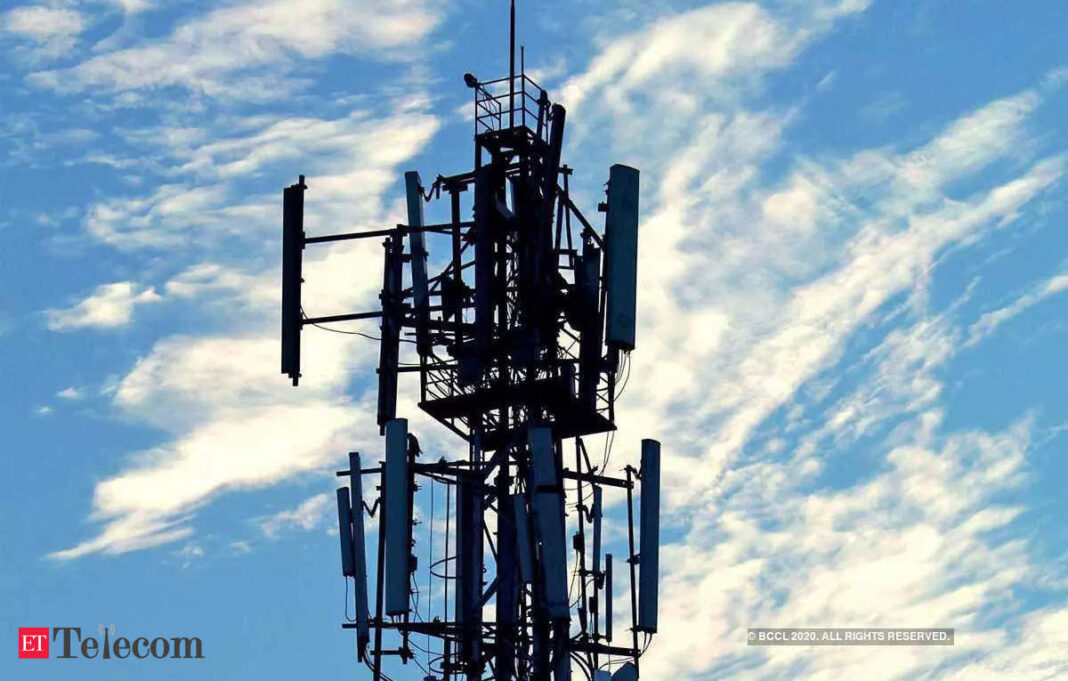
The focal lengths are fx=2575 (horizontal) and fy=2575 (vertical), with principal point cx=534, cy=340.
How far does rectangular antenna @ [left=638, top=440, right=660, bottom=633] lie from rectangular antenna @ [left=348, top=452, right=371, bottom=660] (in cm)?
747

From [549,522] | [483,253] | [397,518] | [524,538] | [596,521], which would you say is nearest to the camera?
[549,522]

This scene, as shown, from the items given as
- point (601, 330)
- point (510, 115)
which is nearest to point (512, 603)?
point (601, 330)

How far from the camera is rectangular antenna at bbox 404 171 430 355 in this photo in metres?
71.4

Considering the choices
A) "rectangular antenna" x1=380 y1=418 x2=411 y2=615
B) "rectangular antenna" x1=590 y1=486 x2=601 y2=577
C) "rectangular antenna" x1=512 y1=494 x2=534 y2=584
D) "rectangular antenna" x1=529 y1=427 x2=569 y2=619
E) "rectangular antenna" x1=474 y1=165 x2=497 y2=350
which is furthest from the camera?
"rectangular antenna" x1=590 y1=486 x2=601 y2=577

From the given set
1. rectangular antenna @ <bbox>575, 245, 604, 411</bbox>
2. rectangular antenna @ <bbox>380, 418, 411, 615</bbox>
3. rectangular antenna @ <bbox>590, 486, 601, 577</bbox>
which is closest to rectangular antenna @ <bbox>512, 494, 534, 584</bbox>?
rectangular antenna @ <bbox>380, 418, 411, 615</bbox>

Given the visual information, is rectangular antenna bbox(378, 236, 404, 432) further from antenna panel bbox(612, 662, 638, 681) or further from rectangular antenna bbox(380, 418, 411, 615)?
antenna panel bbox(612, 662, 638, 681)

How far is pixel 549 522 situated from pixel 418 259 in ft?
33.3

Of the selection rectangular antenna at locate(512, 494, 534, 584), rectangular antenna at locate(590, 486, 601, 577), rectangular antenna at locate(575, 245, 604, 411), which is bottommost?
rectangular antenna at locate(512, 494, 534, 584)

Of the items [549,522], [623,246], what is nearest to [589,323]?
[623,246]

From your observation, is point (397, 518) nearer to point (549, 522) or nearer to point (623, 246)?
point (549, 522)

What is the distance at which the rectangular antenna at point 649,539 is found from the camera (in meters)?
69.9

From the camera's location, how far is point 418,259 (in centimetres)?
7288

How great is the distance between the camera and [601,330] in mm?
71438

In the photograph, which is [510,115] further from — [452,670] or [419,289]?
[452,670]
